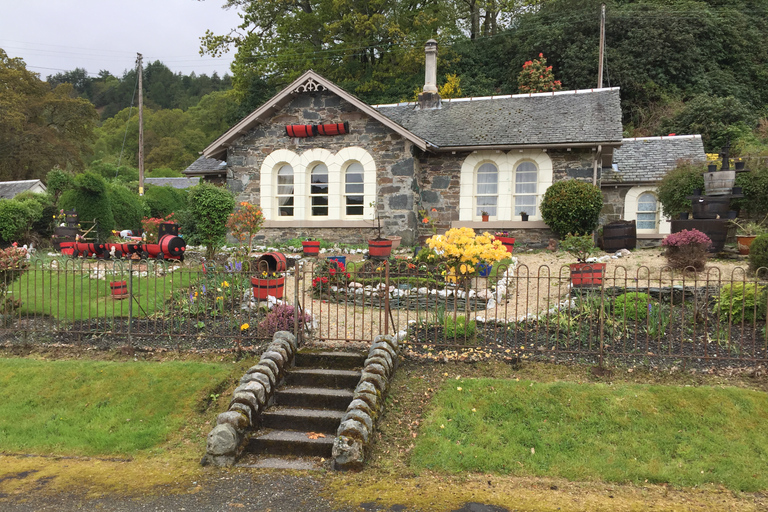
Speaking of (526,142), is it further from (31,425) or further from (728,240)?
(31,425)

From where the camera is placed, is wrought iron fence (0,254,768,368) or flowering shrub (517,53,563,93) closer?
wrought iron fence (0,254,768,368)

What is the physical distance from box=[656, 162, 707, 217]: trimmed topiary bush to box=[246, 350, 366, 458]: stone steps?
1095cm

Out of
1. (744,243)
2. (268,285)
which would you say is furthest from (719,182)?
(268,285)

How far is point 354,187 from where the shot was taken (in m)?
16.4

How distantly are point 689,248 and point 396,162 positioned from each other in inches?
318

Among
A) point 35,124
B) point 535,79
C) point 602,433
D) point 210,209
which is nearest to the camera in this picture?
point 602,433

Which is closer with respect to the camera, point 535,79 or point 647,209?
point 647,209

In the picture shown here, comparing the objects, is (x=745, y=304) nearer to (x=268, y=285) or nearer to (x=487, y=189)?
(x=268, y=285)

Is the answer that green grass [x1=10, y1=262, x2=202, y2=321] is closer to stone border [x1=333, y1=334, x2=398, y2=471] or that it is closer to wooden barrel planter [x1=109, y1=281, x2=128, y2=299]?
wooden barrel planter [x1=109, y1=281, x2=128, y2=299]

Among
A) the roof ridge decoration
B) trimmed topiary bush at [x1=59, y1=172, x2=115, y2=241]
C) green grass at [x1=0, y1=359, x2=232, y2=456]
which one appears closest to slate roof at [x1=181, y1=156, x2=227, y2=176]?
trimmed topiary bush at [x1=59, y1=172, x2=115, y2=241]

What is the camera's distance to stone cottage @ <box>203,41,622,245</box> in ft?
51.1

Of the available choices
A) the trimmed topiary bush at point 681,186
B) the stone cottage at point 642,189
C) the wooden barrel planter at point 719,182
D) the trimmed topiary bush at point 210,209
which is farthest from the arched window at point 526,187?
the trimmed topiary bush at point 210,209

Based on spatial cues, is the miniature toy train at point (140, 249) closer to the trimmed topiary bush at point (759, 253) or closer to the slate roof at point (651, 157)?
the trimmed topiary bush at point (759, 253)

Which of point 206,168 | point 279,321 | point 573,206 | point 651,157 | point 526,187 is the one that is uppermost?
point 651,157
